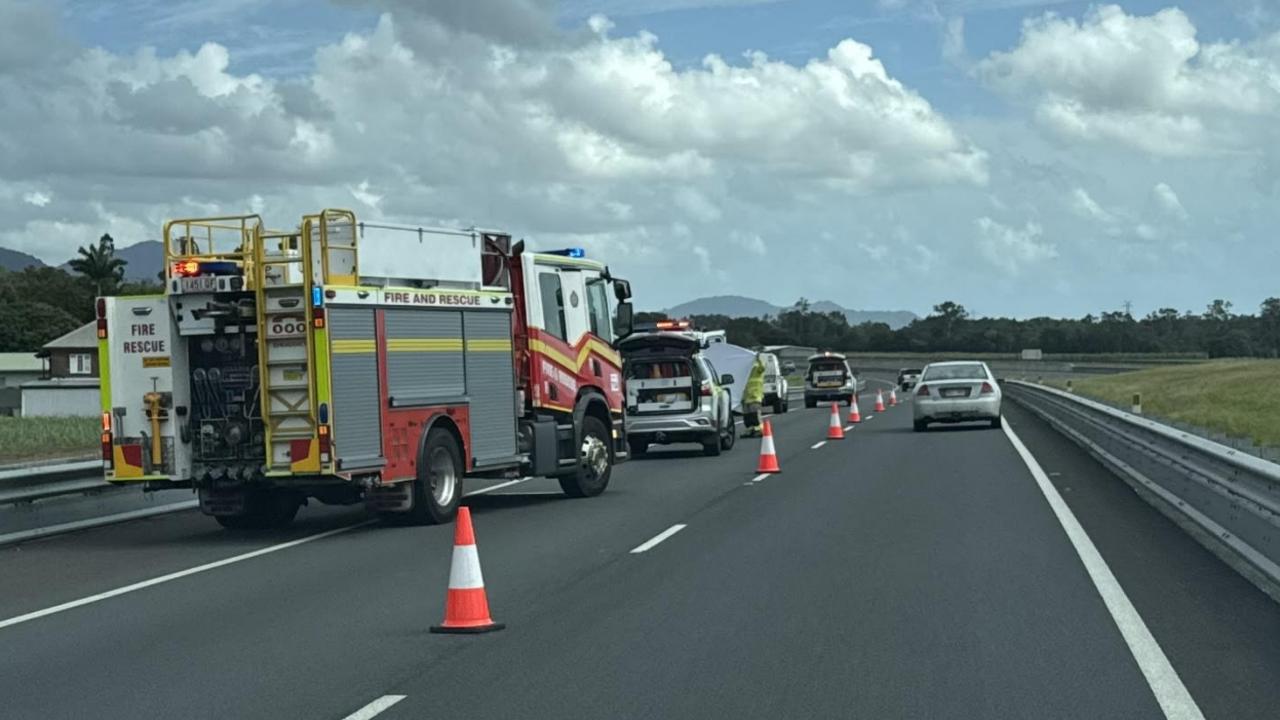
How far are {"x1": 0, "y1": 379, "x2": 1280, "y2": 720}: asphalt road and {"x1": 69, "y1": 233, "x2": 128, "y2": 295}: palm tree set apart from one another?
122957mm

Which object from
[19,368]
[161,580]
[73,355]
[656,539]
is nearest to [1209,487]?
[656,539]

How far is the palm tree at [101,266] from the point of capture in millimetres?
135500

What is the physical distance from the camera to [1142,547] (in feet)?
46.5

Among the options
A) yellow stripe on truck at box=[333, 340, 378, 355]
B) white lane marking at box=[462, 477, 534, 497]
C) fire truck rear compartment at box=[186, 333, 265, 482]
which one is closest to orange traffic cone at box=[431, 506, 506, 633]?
yellow stripe on truck at box=[333, 340, 378, 355]

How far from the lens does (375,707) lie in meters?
8.01

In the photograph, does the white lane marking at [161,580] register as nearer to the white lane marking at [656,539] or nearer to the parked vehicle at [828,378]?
the white lane marking at [656,539]

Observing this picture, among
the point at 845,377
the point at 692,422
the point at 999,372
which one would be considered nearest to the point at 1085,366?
the point at 999,372

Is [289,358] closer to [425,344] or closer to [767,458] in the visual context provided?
[425,344]

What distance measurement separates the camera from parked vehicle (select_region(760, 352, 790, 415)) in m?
54.0

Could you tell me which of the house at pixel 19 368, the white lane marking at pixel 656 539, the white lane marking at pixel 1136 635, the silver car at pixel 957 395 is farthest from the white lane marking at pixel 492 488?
the house at pixel 19 368

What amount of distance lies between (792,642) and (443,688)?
2.20m

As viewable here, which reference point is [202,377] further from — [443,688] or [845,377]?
[845,377]

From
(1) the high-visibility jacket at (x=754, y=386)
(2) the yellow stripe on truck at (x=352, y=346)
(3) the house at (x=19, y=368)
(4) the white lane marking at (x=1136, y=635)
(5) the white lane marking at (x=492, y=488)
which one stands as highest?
(3) the house at (x=19, y=368)

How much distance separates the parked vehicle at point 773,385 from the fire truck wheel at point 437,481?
35.4 m
